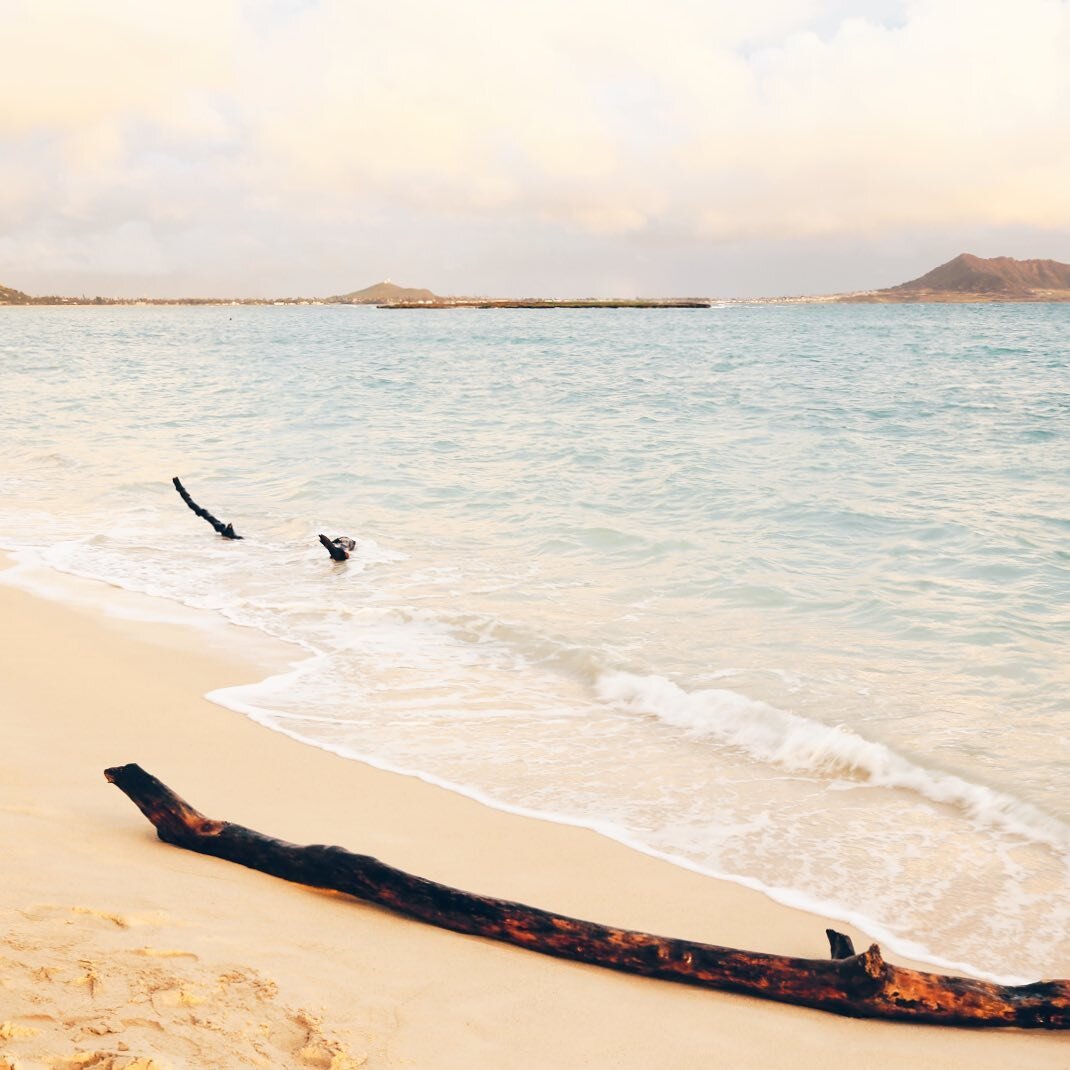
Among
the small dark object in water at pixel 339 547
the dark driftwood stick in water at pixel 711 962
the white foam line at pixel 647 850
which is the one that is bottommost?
the white foam line at pixel 647 850

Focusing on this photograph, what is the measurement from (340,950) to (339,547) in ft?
26.1

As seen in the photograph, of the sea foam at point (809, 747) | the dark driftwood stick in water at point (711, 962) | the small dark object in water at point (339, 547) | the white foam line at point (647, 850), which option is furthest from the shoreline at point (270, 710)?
the small dark object in water at point (339, 547)

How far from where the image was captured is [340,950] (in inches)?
→ 139

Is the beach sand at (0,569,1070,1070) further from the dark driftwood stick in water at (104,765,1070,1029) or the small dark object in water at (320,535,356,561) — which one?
the small dark object in water at (320,535,356,561)

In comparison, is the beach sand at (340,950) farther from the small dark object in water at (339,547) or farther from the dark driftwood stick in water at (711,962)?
the small dark object in water at (339,547)

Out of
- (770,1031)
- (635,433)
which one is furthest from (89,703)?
(635,433)

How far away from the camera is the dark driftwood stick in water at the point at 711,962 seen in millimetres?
3422

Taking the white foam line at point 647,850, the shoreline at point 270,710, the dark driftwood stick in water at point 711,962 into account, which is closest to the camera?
the dark driftwood stick in water at point 711,962

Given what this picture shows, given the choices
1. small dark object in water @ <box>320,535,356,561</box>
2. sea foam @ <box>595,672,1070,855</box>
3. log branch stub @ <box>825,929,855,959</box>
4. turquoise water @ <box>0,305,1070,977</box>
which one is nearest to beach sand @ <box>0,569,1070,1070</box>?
log branch stub @ <box>825,929,855,959</box>

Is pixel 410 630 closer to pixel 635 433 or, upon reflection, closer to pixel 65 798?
pixel 65 798

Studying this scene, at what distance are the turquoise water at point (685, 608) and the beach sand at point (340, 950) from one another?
1.78 feet

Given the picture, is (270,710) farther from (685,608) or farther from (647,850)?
(685,608)

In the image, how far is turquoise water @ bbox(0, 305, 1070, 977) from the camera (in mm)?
5301

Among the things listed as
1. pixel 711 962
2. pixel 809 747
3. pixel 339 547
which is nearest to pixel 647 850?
pixel 711 962
